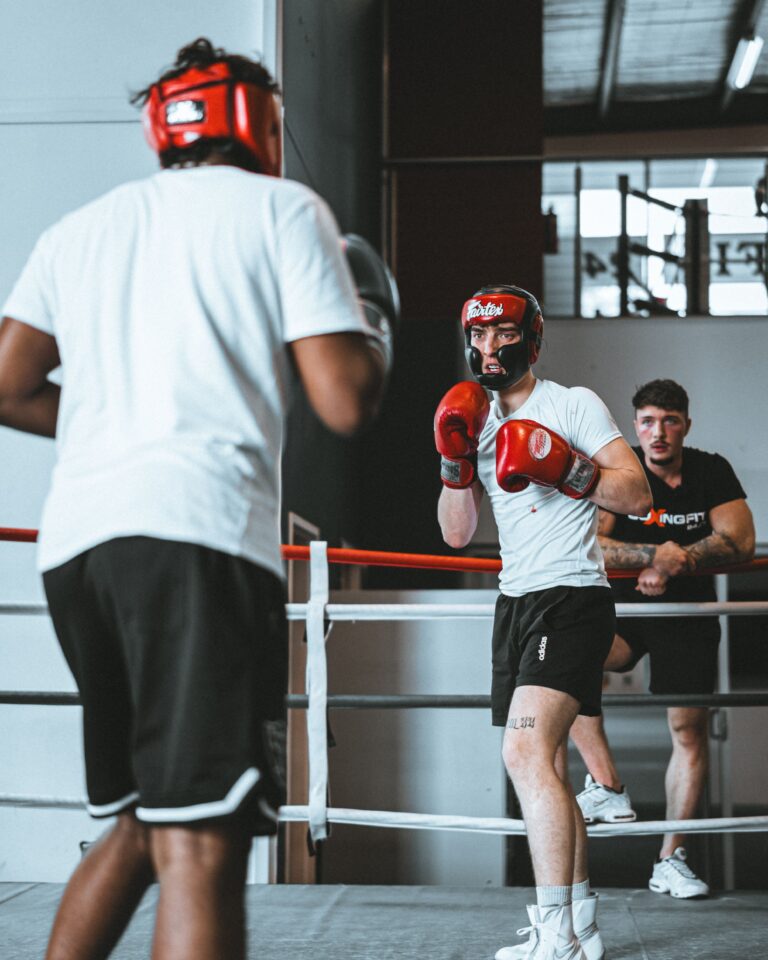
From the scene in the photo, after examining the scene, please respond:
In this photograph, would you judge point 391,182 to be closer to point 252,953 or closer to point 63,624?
point 252,953

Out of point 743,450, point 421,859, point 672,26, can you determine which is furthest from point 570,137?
point 421,859

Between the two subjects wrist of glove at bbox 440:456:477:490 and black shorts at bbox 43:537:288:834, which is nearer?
black shorts at bbox 43:537:288:834

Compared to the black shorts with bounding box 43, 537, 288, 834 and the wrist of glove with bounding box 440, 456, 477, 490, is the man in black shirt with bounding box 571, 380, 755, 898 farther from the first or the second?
the black shorts with bounding box 43, 537, 288, 834

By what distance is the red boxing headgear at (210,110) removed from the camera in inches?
46.4

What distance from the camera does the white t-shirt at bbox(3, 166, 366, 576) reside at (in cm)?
104

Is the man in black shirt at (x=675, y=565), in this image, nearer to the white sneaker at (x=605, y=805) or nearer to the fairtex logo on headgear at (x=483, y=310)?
the white sneaker at (x=605, y=805)

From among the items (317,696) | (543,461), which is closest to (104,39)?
(317,696)

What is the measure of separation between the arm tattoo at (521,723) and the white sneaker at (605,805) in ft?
2.46

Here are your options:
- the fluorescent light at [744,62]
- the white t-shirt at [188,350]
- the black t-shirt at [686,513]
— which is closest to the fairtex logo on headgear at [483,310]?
the black t-shirt at [686,513]

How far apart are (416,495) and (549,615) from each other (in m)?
4.71

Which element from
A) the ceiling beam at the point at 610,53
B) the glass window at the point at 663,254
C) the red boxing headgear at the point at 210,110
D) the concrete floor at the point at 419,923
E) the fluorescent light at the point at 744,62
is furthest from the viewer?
the fluorescent light at the point at 744,62

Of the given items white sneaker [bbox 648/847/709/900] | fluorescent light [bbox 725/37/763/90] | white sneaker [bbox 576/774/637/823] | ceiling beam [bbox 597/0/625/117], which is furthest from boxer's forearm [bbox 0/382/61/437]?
fluorescent light [bbox 725/37/763/90]

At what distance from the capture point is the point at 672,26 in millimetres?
10680

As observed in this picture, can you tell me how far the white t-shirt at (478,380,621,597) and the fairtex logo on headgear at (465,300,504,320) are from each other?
0.56 feet
